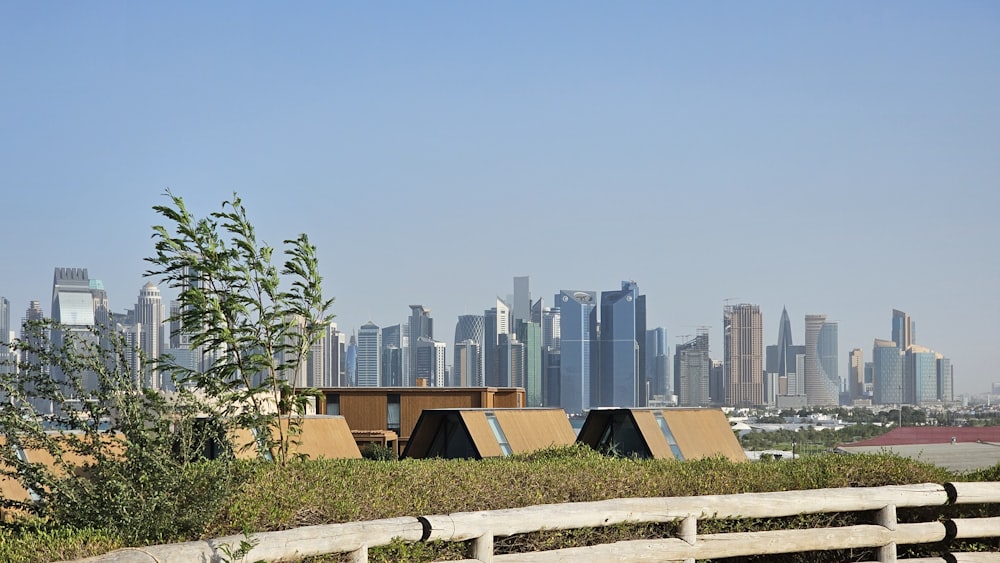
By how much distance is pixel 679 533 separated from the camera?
6.74 metres

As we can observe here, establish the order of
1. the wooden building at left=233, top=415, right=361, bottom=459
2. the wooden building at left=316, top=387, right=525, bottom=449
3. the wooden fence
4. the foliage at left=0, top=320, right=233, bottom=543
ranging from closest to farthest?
1. the wooden fence
2. the foliage at left=0, top=320, right=233, bottom=543
3. the wooden building at left=233, top=415, right=361, bottom=459
4. the wooden building at left=316, top=387, right=525, bottom=449

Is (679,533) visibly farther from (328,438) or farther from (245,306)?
(328,438)

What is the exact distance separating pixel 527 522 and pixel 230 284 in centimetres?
405

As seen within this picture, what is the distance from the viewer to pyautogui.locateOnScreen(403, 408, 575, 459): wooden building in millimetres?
20891

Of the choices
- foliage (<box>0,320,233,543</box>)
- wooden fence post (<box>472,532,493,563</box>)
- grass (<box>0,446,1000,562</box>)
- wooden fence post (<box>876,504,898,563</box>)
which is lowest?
wooden fence post (<box>876,504,898,563</box>)

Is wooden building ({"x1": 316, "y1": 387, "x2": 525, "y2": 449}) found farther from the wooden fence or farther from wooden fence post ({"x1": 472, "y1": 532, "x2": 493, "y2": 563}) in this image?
wooden fence post ({"x1": 472, "y1": 532, "x2": 493, "y2": 563})

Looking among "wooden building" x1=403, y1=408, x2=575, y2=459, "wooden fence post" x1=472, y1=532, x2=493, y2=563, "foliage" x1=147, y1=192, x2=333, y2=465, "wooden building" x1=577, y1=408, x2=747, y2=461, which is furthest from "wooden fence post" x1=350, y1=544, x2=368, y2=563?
"wooden building" x1=403, y1=408, x2=575, y2=459

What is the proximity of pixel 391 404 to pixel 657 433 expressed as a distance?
13273mm

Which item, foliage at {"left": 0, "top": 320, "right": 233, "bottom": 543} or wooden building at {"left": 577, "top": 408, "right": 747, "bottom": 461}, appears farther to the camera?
wooden building at {"left": 577, "top": 408, "right": 747, "bottom": 461}

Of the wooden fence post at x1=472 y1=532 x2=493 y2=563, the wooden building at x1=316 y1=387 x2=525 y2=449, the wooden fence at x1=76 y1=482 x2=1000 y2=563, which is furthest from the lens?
the wooden building at x1=316 y1=387 x2=525 y2=449

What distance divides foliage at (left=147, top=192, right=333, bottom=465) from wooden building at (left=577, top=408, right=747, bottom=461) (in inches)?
457

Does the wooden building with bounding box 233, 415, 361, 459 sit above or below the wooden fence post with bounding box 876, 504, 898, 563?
below

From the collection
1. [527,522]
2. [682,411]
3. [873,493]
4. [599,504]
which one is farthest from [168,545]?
[682,411]

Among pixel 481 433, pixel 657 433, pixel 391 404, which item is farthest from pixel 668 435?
pixel 391 404
